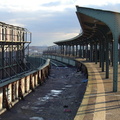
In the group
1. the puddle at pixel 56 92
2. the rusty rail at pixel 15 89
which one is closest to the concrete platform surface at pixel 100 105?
the rusty rail at pixel 15 89

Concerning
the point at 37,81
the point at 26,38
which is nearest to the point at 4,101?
the point at 37,81

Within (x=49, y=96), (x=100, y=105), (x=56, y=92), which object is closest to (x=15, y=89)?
(x=49, y=96)

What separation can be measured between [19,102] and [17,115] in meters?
2.95

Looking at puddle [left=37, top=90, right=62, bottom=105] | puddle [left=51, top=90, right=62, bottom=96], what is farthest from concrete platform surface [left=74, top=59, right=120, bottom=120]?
puddle [left=51, top=90, right=62, bottom=96]

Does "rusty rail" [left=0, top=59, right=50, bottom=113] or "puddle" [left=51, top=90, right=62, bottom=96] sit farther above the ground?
"rusty rail" [left=0, top=59, right=50, bottom=113]

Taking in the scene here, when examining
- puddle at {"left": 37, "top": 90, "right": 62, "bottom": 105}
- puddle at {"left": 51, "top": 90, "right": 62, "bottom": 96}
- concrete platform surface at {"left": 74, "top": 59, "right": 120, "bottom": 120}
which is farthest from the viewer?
puddle at {"left": 51, "top": 90, "right": 62, "bottom": 96}

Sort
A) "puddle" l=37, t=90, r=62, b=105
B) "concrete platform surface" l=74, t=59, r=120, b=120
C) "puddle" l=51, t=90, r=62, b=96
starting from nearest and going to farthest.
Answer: "concrete platform surface" l=74, t=59, r=120, b=120, "puddle" l=37, t=90, r=62, b=105, "puddle" l=51, t=90, r=62, b=96

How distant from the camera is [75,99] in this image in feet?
50.7

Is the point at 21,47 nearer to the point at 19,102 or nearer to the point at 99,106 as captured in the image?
the point at 19,102

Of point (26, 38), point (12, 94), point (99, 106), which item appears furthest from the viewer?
point (26, 38)

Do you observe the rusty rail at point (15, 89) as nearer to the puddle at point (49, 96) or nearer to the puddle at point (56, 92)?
the puddle at point (49, 96)

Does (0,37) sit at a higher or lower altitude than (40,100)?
higher

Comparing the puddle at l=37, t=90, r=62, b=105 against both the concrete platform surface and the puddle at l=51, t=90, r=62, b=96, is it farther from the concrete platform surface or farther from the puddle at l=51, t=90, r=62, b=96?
the concrete platform surface

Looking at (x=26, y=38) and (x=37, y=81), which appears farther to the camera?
(x=26, y=38)
